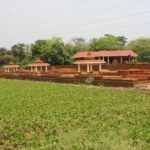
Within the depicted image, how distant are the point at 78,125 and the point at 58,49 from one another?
145 feet

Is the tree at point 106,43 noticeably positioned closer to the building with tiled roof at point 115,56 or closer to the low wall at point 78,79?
the building with tiled roof at point 115,56

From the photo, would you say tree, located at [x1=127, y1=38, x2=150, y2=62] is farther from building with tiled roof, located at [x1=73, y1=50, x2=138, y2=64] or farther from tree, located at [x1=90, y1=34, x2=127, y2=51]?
building with tiled roof, located at [x1=73, y1=50, x2=138, y2=64]

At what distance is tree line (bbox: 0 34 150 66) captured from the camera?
54219 millimetres

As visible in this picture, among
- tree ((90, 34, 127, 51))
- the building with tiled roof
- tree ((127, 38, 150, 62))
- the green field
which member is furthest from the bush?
tree ((90, 34, 127, 51))

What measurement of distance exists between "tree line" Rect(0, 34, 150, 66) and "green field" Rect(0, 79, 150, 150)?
129 ft

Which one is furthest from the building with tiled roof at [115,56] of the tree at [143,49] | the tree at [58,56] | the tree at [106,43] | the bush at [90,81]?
the bush at [90,81]

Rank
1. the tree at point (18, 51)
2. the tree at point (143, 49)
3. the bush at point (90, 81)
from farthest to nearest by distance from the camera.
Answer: the tree at point (18, 51), the tree at point (143, 49), the bush at point (90, 81)

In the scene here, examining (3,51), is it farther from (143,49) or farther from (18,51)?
(143,49)

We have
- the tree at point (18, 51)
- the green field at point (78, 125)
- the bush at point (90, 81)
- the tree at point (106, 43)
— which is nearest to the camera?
the green field at point (78, 125)

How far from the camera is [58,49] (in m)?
53.6

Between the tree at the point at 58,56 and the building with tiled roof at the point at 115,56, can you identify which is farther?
the tree at the point at 58,56

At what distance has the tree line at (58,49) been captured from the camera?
178 ft

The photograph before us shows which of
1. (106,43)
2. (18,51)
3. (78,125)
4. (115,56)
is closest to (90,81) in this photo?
(78,125)

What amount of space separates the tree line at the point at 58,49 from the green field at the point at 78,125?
3917cm
